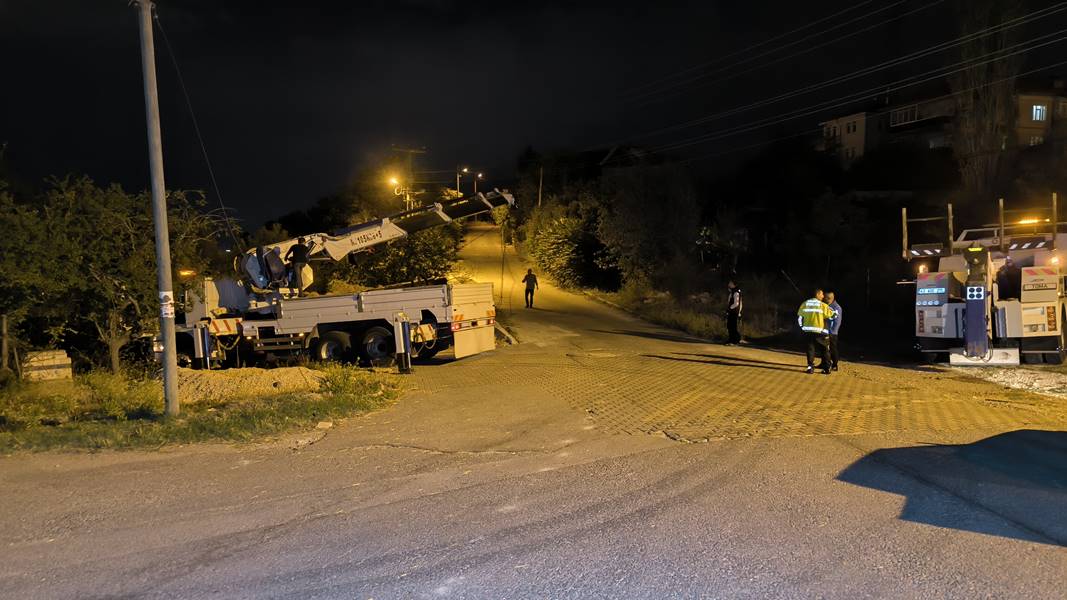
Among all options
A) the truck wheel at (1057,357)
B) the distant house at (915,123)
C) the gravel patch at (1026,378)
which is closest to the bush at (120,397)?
the gravel patch at (1026,378)

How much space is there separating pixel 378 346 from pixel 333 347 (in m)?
1.01

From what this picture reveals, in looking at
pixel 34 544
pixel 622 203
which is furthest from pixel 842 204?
pixel 34 544

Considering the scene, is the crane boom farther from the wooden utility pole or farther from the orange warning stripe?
the wooden utility pole

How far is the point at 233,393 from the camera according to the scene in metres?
11.3

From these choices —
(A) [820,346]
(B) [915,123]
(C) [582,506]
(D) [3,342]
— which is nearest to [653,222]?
(A) [820,346]

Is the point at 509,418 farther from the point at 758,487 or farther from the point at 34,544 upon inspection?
the point at 34,544

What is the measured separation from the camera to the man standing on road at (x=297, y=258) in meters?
15.4

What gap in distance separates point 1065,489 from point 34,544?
7.58 metres

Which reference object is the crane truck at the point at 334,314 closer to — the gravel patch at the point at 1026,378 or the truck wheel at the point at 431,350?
the truck wheel at the point at 431,350

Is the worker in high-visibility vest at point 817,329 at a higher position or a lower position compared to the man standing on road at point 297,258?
lower

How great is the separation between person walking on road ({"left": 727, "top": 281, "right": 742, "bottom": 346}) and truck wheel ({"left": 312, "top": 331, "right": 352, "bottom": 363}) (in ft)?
28.9

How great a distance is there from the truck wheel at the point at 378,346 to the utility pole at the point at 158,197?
5.64 metres

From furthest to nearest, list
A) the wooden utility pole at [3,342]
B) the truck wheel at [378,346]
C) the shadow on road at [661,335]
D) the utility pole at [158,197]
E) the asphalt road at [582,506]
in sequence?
1. the shadow on road at [661,335]
2. the truck wheel at [378,346]
3. the wooden utility pole at [3,342]
4. the utility pole at [158,197]
5. the asphalt road at [582,506]

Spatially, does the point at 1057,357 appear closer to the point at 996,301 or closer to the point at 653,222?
the point at 996,301
